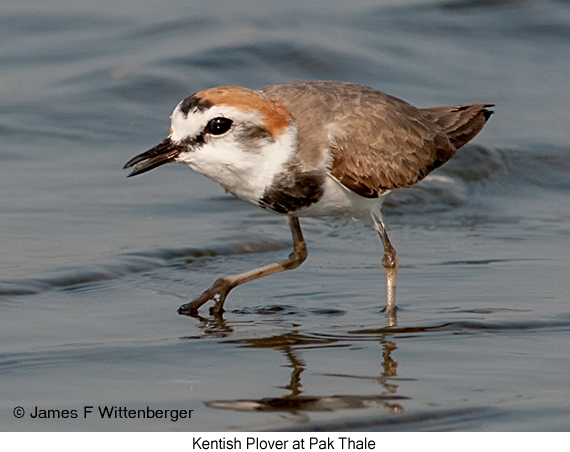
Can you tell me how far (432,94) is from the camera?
1201cm

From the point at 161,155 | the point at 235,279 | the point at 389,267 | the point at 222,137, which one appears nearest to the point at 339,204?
the point at 389,267

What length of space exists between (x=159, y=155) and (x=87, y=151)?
4076 millimetres

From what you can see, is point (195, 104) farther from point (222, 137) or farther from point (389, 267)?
point (389, 267)

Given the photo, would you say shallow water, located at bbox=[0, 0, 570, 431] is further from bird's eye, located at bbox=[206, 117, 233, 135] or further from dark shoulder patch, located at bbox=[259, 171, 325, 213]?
bird's eye, located at bbox=[206, 117, 233, 135]

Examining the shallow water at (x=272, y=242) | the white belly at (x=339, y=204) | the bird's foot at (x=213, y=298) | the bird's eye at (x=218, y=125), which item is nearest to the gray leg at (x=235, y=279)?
the bird's foot at (x=213, y=298)

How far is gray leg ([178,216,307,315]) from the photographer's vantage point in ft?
21.3

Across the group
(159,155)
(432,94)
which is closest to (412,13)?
(432,94)

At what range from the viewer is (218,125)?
572 cm

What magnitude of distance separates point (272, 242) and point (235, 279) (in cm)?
147

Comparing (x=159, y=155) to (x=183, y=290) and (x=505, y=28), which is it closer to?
(x=183, y=290)

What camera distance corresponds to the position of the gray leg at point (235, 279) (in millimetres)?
6484

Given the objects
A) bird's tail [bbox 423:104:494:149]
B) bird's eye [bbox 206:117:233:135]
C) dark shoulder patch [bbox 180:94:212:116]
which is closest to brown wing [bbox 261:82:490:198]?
bird's tail [bbox 423:104:494:149]

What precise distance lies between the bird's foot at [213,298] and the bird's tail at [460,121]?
6.64 feet
